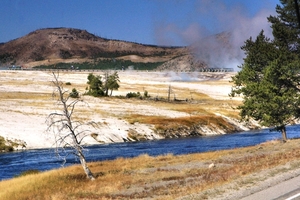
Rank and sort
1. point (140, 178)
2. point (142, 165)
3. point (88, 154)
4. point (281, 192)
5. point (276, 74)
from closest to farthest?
1. point (281, 192)
2. point (140, 178)
3. point (142, 165)
4. point (276, 74)
5. point (88, 154)

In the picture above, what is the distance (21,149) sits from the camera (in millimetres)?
72688

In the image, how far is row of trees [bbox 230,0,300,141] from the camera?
48.8m

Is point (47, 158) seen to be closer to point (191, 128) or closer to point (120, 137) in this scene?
point (120, 137)

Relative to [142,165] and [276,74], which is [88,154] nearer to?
[142,165]

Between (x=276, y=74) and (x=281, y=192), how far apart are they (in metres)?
33.6

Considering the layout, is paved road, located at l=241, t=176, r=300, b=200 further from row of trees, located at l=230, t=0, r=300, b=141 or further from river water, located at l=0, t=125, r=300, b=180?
river water, located at l=0, t=125, r=300, b=180

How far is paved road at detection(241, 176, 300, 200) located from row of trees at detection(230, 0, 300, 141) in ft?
97.5

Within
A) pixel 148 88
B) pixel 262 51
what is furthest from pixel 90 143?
pixel 148 88

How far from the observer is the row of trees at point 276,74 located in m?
48.8

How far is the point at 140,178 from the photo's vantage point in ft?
113

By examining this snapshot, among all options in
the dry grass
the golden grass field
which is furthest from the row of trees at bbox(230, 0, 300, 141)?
the dry grass

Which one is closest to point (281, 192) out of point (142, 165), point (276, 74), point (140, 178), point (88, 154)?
point (140, 178)

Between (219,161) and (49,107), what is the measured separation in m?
70.0

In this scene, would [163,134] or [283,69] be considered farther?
[163,134]
